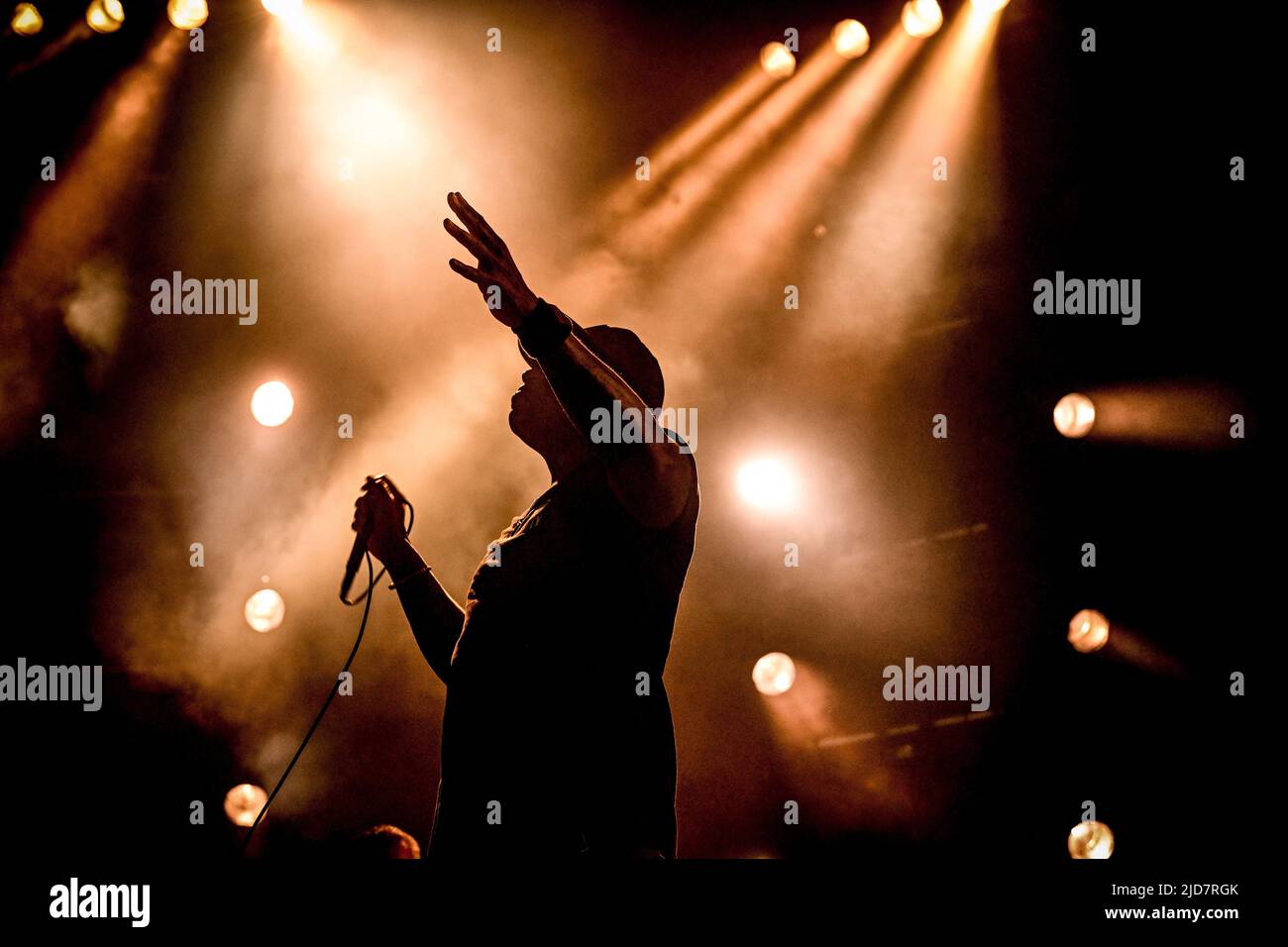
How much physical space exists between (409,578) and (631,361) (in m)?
0.83

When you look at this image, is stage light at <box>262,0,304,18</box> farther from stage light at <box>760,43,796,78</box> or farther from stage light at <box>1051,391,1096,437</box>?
stage light at <box>1051,391,1096,437</box>

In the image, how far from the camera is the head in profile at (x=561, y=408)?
6.76 feet

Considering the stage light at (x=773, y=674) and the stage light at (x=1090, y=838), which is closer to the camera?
the stage light at (x=1090, y=838)

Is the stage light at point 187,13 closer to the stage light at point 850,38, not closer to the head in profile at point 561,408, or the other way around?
the stage light at point 850,38

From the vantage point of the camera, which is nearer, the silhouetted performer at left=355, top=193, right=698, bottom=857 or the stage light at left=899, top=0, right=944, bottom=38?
the silhouetted performer at left=355, top=193, right=698, bottom=857

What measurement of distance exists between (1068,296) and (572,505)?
4306mm

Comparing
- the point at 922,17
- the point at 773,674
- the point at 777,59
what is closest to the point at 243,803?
the point at 773,674

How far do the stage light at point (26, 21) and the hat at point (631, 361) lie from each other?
14.4ft

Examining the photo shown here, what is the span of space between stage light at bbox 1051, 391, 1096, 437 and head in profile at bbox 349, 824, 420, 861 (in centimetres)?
411

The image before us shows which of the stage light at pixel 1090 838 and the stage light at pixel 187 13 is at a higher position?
the stage light at pixel 187 13

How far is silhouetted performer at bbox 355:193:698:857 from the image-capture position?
61.5 inches

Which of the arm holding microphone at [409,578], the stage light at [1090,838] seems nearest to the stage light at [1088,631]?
the stage light at [1090,838]

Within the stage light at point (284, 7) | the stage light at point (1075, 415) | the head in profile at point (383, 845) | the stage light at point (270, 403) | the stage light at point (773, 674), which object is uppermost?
the stage light at point (284, 7)

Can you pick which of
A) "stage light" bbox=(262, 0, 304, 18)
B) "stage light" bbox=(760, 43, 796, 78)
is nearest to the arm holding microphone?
"stage light" bbox=(262, 0, 304, 18)
